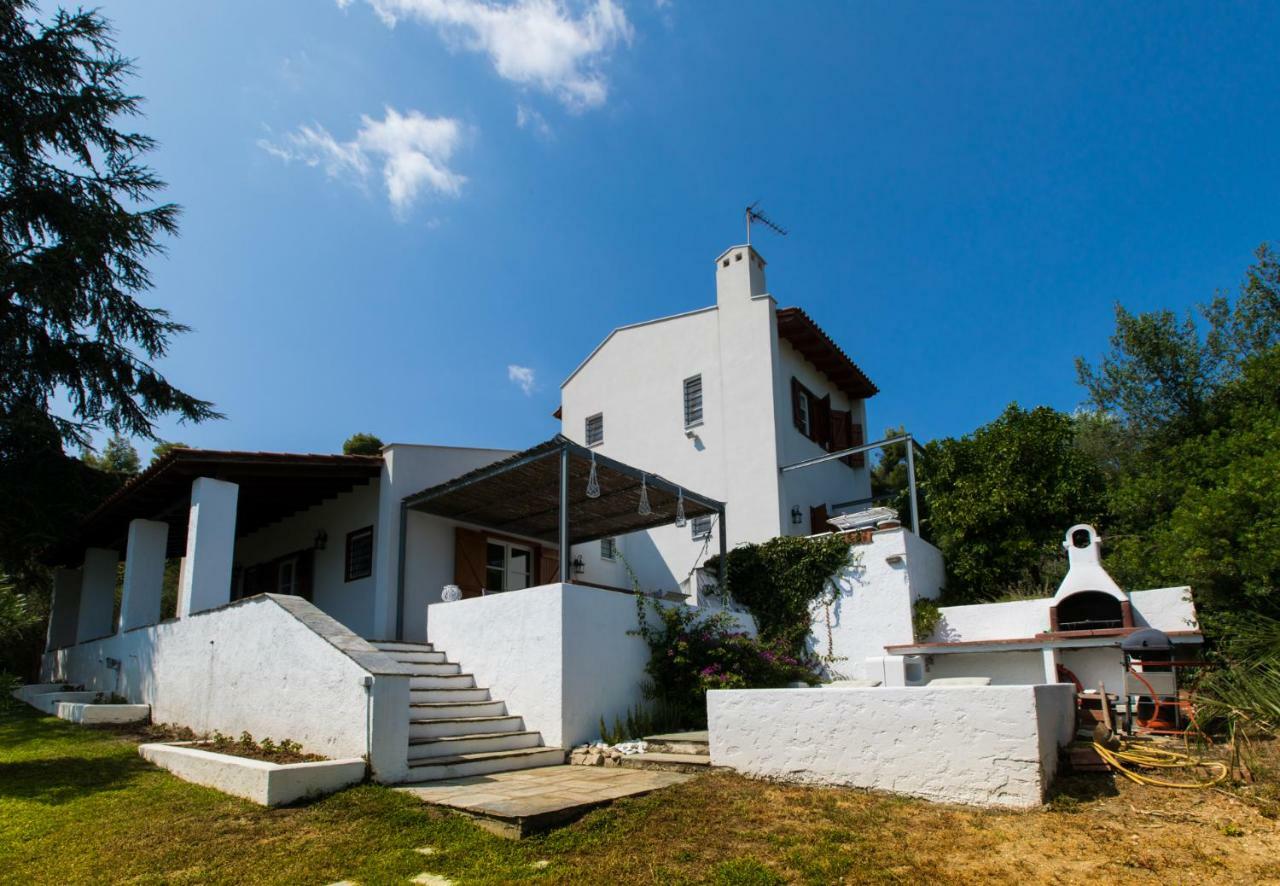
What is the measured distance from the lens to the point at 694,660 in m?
9.60

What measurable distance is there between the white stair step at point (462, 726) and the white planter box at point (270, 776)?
100cm

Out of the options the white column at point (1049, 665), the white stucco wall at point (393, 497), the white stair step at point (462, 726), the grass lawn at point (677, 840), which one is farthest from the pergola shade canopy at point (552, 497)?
the white column at point (1049, 665)

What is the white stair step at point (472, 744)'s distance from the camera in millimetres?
7035

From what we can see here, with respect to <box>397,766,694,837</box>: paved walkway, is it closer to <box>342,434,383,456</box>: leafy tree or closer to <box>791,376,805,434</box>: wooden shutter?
<box>791,376,805,434</box>: wooden shutter

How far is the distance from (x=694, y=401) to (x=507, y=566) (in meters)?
5.55

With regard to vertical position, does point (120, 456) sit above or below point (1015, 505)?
above

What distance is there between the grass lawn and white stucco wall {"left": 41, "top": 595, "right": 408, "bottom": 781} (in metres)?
0.65

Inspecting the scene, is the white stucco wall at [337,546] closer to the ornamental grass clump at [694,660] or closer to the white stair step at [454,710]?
the white stair step at [454,710]

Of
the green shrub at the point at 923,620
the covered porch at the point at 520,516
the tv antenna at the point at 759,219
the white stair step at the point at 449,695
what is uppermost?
the tv antenna at the point at 759,219

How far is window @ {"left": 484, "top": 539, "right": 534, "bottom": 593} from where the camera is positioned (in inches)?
532

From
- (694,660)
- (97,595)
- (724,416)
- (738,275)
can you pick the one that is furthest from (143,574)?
(738,275)

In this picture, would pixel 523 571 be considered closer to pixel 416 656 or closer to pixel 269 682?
pixel 416 656

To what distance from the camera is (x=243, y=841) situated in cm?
491

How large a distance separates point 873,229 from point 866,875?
12.5 metres
